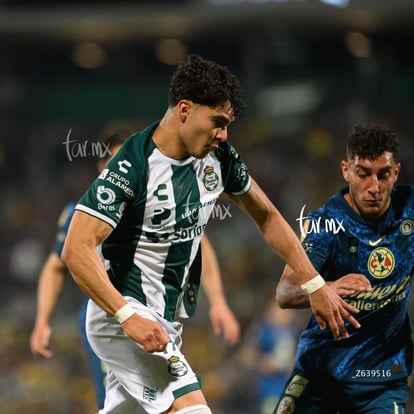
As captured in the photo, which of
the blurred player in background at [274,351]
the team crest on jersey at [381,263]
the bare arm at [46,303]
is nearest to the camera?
the team crest on jersey at [381,263]

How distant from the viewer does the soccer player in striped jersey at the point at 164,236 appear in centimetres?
400

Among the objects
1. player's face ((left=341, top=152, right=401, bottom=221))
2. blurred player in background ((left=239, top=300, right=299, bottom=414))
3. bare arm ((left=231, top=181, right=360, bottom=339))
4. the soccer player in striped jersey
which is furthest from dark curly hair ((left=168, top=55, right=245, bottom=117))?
blurred player in background ((left=239, top=300, right=299, bottom=414))

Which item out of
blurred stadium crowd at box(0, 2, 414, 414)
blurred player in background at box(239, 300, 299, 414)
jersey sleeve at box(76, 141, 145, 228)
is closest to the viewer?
jersey sleeve at box(76, 141, 145, 228)

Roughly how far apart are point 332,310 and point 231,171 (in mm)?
857

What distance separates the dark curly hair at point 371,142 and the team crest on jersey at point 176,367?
1.35m

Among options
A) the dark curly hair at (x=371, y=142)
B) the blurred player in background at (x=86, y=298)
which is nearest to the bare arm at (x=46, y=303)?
the blurred player in background at (x=86, y=298)

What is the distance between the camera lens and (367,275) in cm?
452

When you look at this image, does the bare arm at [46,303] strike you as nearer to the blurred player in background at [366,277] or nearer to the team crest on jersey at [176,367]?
the blurred player in background at [366,277]

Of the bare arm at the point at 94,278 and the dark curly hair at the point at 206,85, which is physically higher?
the dark curly hair at the point at 206,85

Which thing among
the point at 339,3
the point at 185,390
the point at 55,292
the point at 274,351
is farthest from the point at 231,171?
the point at 339,3

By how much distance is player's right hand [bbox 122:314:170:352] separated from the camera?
3781 millimetres

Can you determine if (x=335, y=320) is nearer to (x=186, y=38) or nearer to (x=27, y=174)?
(x=27, y=174)

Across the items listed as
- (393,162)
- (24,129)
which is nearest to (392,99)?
(24,129)

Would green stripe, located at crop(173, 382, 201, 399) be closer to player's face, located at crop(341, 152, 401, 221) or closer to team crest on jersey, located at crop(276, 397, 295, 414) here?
team crest on jersey, located at crop(276, 397, 295, 414)
